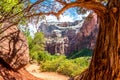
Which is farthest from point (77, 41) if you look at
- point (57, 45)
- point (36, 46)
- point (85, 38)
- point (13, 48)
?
point (13, 48)

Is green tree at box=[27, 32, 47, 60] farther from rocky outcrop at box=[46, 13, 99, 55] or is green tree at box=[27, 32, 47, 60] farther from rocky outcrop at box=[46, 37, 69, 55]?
rocky outcrop at box=[46, 13, 99, 55]

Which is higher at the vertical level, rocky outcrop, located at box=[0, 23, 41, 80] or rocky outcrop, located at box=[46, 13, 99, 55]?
rocky outcrop, located at box=[0, 23, 41, 80]

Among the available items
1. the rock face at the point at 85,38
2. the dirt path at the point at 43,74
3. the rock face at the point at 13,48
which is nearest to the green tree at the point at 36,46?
the dirt path at the point at 43,74

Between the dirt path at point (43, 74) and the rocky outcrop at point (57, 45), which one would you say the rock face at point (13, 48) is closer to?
the dirt path at point (43, 74)

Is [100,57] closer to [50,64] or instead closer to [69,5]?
[69,5]

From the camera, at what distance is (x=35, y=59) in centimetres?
1642

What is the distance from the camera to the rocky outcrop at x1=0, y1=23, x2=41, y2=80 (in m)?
9.49

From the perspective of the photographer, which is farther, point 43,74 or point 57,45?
point 57,45

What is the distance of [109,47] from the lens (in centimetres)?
483

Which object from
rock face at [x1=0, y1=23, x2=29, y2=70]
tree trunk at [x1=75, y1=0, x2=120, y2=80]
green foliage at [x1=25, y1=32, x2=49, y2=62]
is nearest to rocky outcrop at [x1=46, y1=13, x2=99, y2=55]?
green foliage at [x1=25, y1=32, x2=49, y2=62]

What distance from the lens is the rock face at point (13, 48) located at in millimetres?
9641

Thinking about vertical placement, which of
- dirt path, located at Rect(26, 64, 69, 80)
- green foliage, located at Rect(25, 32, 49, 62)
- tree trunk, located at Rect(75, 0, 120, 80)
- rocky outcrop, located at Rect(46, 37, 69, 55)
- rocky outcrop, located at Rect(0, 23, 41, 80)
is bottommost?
rocky outcrop, located at Rect(46, 37, 69, 55)

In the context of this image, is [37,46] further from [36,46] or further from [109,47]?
[109,47]

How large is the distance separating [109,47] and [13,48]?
555cm
